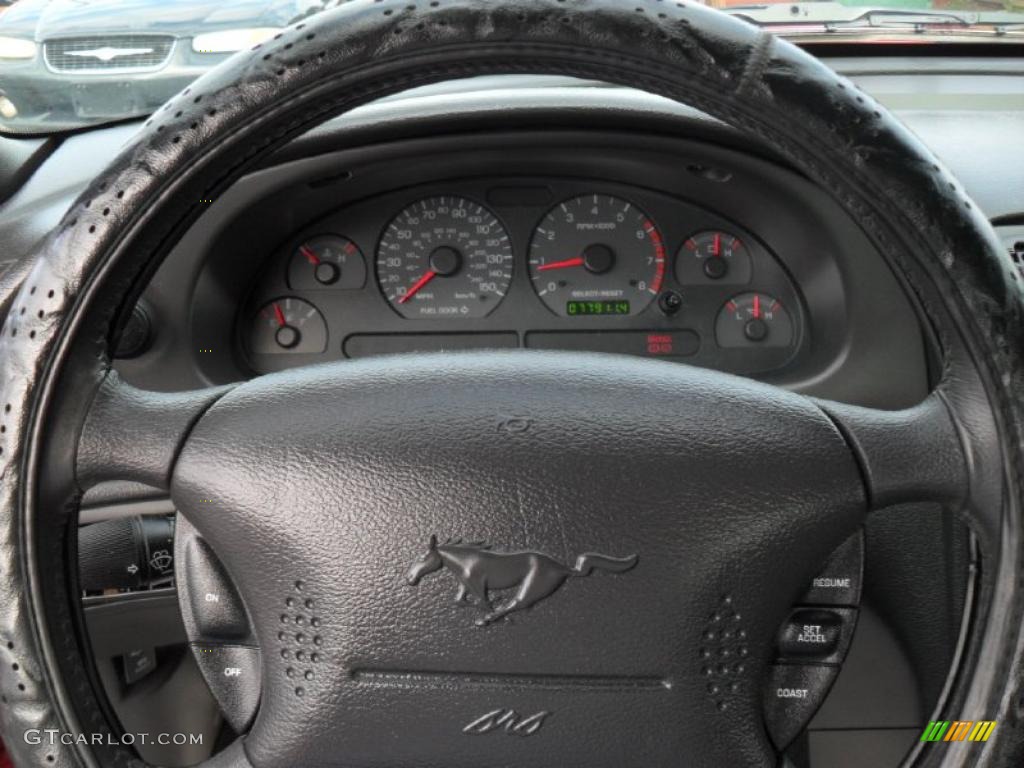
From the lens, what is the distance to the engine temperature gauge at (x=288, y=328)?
2.02 metres

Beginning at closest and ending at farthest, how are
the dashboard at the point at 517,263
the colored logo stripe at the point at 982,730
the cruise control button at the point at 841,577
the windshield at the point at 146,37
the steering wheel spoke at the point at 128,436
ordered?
the colored logo stripe at the point at 982,730, the steering wheel spoke at the point at 128,436, the cruise control button at the point at 841,577, the dashboard at the point at 517,263, the windshield at the point at 146,37

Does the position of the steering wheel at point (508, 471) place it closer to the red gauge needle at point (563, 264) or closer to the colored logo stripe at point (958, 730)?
the colored logo stripe at point (958, 730)

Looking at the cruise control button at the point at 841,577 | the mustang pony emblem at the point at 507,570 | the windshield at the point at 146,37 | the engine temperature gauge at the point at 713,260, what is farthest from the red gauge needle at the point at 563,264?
the mustang pony emblem at the point at 507,570

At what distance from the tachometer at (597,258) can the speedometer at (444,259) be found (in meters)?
0.07

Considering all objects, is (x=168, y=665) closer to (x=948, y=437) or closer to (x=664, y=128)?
(x=664, y=128)

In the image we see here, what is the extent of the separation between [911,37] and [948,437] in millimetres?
1468

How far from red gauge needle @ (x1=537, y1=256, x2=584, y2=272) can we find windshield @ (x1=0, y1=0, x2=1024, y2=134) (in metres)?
0.57

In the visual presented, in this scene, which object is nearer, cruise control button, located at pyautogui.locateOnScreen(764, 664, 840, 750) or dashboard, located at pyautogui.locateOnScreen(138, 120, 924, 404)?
cruise control button, located at pyautogui.locateOnScreen(764, 664, 840, 750)

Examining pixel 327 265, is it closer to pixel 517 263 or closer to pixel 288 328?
pixel 288 328

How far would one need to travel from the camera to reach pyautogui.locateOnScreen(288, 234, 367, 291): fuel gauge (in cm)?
203

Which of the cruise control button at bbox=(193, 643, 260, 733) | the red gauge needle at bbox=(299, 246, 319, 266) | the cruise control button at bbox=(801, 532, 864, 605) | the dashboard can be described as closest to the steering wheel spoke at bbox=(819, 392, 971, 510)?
the cruise control button at bbox=(801, 532, 864, 605)

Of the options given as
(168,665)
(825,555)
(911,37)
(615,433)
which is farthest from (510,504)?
(911,37)

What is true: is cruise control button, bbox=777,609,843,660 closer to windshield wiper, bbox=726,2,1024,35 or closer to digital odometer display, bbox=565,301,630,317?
digital odometer display, bbox=565,301,630,317

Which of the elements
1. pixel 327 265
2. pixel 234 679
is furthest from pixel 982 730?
pixel 327 265
